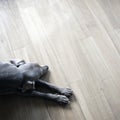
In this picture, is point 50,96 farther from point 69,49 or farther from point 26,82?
point 69,49

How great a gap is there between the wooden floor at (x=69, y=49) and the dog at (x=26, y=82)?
5 cm

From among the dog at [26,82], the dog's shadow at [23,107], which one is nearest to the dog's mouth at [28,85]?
the dog at [26,82]

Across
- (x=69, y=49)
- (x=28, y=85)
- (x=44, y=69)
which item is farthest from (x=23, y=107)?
(x=69, y=49)

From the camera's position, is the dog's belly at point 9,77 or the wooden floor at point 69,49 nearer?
the dog's belly at point 9,77

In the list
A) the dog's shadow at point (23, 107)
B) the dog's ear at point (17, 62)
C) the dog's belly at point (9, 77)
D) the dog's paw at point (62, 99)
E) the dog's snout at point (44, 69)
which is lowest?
the dog's shadow at point (23, 107)

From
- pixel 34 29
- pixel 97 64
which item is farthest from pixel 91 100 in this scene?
pixel 34 29

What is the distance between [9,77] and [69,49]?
51 centimetres

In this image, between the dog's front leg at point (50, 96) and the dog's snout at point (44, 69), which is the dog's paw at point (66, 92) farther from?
the dog's snout at point (44, 69)

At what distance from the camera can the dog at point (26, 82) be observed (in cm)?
145

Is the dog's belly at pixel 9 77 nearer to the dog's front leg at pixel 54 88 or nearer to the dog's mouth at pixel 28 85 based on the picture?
the dog's mouth at pixel 28 85

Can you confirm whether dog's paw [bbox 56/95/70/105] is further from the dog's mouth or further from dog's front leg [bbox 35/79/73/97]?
the dog's mouth

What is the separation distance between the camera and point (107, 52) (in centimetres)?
172

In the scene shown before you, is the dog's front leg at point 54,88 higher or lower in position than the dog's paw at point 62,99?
higher

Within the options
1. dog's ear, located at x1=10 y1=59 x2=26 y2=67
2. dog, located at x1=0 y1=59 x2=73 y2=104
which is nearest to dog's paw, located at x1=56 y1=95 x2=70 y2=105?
dog, located at x1=0 y1=59 x2=73 y2=104
